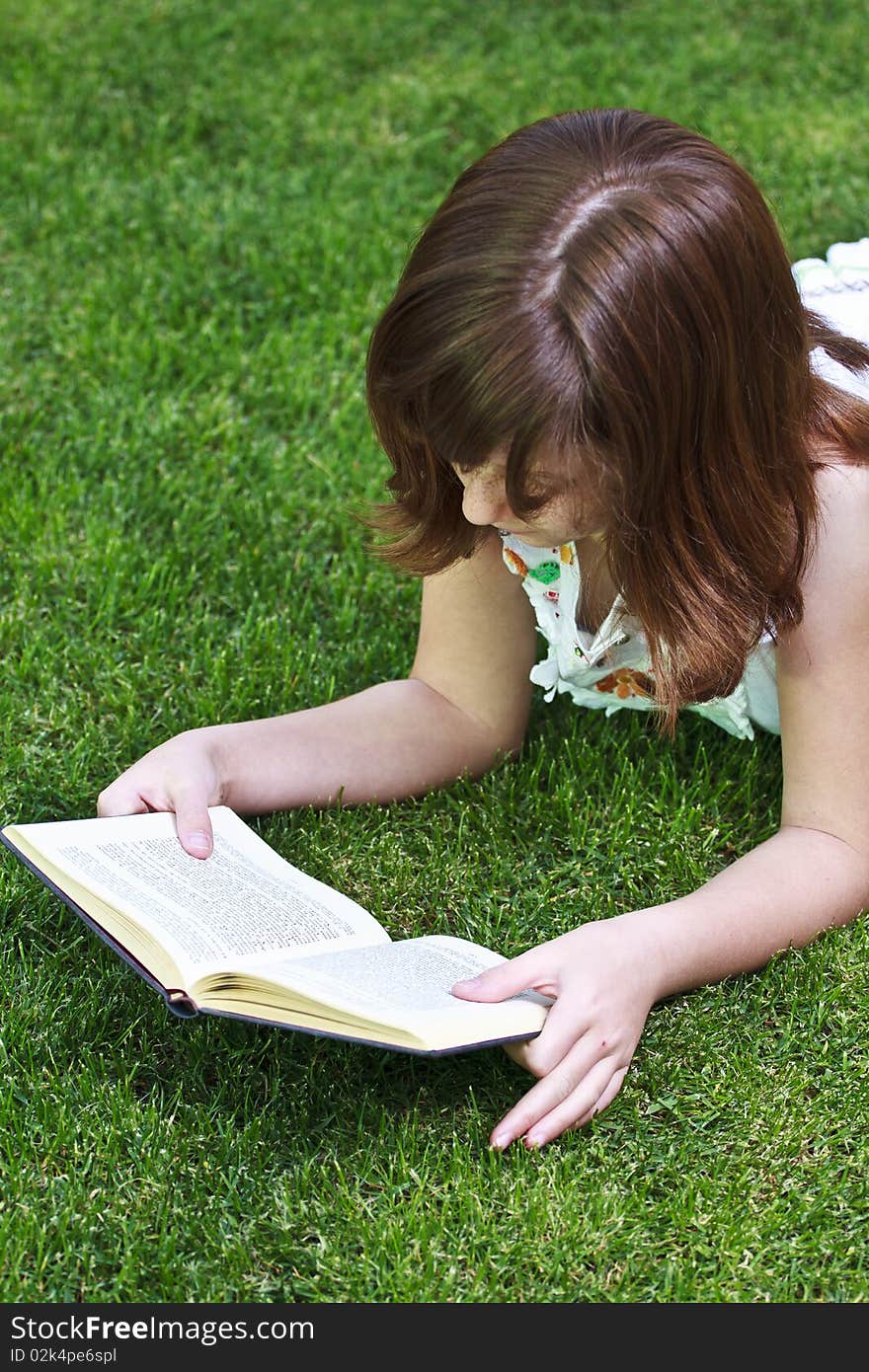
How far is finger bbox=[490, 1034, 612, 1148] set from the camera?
61.7 inches

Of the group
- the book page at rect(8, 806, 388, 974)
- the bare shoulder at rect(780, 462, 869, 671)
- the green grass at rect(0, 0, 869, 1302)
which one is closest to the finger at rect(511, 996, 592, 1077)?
the green grass at rect(0, 0, 869, 1302)

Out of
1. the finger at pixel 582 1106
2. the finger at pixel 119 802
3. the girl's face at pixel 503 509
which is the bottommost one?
the finger at pixel 582 1106

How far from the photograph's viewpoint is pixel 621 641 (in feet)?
6.51

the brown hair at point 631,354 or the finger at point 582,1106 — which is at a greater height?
the brown hair at point 631,354

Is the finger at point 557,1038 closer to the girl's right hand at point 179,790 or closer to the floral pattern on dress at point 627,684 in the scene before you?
the girl's right hand at point 179,790

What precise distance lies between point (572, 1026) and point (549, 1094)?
0.07 meters

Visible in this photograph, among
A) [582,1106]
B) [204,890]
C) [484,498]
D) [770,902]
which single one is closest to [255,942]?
[204,890]

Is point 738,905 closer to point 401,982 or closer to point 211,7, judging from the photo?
point 401,982

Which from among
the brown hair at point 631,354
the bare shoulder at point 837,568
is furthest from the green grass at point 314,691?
the brown hair at point 631,354

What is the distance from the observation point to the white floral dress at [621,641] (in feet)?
6.32

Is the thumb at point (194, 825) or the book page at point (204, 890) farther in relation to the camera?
the thumb at point (194, 825)

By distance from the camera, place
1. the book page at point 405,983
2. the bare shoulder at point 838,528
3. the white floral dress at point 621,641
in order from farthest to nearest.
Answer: the white floral dress at point 621,641 < the bare shoulder at point 838,528 < the book page at point 405,983

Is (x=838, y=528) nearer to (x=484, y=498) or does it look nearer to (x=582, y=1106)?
(x=484, y=498)

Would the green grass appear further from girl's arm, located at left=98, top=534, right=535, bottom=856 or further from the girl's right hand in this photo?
the girl's right hand
